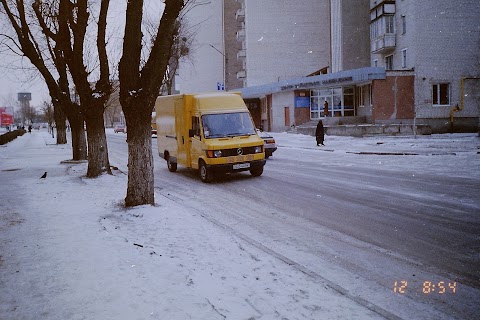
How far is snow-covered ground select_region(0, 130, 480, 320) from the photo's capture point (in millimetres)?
4297

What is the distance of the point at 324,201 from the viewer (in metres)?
9.86

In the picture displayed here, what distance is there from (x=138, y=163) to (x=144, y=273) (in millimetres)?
4228

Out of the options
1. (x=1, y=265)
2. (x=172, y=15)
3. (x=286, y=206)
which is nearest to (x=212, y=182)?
(x=286, y=206)

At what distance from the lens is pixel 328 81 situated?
39.8 m

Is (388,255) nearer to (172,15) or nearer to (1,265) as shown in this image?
(1,265)

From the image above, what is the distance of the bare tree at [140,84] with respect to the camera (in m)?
8.76

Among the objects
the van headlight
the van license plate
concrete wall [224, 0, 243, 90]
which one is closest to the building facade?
concrete wall [224, 0, 243, 90]

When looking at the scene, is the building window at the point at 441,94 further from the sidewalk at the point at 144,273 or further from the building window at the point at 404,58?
the sidewalk at the point at 144,273

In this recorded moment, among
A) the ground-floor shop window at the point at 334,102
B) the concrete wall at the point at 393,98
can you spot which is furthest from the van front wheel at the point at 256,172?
the ground-floor shop window at the point at 334,102

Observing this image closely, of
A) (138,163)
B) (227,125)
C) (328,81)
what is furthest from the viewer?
(328,81)

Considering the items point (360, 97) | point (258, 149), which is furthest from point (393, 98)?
point (258, 149)

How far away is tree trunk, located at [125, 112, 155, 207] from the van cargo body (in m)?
4.19

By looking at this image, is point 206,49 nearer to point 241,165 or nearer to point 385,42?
point 385,42

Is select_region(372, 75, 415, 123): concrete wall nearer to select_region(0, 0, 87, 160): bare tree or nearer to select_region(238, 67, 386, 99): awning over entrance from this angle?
select_region(238, 67, 386, 99): awning over entrance
